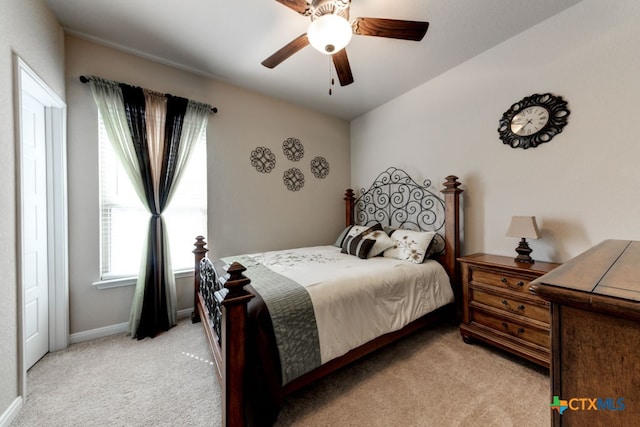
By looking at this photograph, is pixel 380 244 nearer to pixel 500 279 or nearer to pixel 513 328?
pixel 500 279

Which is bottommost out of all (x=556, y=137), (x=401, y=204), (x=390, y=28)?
(x=401, y=204)

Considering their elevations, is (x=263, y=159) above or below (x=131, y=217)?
above

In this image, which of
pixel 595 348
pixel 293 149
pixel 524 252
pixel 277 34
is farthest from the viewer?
pixel 293 149

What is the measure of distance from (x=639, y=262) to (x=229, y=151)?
10.4ft

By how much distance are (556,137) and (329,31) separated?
204cm

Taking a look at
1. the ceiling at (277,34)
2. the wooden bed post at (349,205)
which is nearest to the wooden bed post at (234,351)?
the ceiling at (277,34)

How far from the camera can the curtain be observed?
7.20 ft

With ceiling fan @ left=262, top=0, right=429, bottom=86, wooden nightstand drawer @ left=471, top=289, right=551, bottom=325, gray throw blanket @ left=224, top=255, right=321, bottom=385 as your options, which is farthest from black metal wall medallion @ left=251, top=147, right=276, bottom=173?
wooden nightstand drawer @ left=471, top=289, right=551, bottom=325

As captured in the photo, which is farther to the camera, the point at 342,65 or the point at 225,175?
the point at 225,175

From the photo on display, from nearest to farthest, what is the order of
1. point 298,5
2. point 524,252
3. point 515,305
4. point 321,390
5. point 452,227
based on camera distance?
1. point 298,5
2. point 321,390
3. point 515,305
4. point 524,252
5. point 452,227

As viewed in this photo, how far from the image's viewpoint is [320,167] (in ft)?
11.8

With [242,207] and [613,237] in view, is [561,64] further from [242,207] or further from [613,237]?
[242,207]

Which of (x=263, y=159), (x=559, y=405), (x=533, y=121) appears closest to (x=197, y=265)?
(x=263, y=159)

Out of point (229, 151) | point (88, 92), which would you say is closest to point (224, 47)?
point (229, 151)
